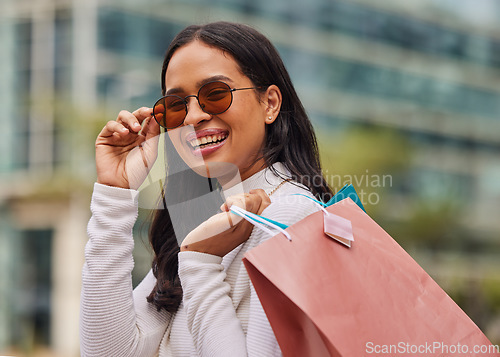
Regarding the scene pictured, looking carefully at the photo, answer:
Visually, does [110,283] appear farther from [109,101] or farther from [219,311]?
[109,101]

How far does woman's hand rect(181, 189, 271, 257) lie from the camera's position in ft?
4.84

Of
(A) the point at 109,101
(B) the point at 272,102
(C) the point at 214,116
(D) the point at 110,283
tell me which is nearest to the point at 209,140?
(C) the point at 214,116

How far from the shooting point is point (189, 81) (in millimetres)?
1777

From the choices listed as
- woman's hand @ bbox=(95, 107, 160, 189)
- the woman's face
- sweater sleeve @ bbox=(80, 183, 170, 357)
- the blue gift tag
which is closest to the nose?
the woman's face

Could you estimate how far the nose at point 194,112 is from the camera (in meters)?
1.77

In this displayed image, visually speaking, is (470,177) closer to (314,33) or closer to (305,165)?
(314,33)

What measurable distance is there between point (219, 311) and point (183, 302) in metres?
0.18

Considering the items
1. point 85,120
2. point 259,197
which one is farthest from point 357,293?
point 85,120

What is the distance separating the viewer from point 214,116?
1.79 meters

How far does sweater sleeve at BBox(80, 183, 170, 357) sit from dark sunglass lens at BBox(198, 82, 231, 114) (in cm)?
35

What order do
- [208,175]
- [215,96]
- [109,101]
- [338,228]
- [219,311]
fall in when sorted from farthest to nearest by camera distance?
[109,101]
[208,175]
[215,96]
[219,311]
[338,228]

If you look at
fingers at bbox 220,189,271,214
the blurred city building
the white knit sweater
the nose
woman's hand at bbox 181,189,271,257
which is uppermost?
the nose

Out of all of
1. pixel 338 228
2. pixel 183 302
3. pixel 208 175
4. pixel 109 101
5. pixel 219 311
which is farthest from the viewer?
Result: pixel 109 101

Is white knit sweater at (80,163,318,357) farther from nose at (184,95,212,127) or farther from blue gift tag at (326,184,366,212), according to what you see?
nose at (184,95,212,127)
